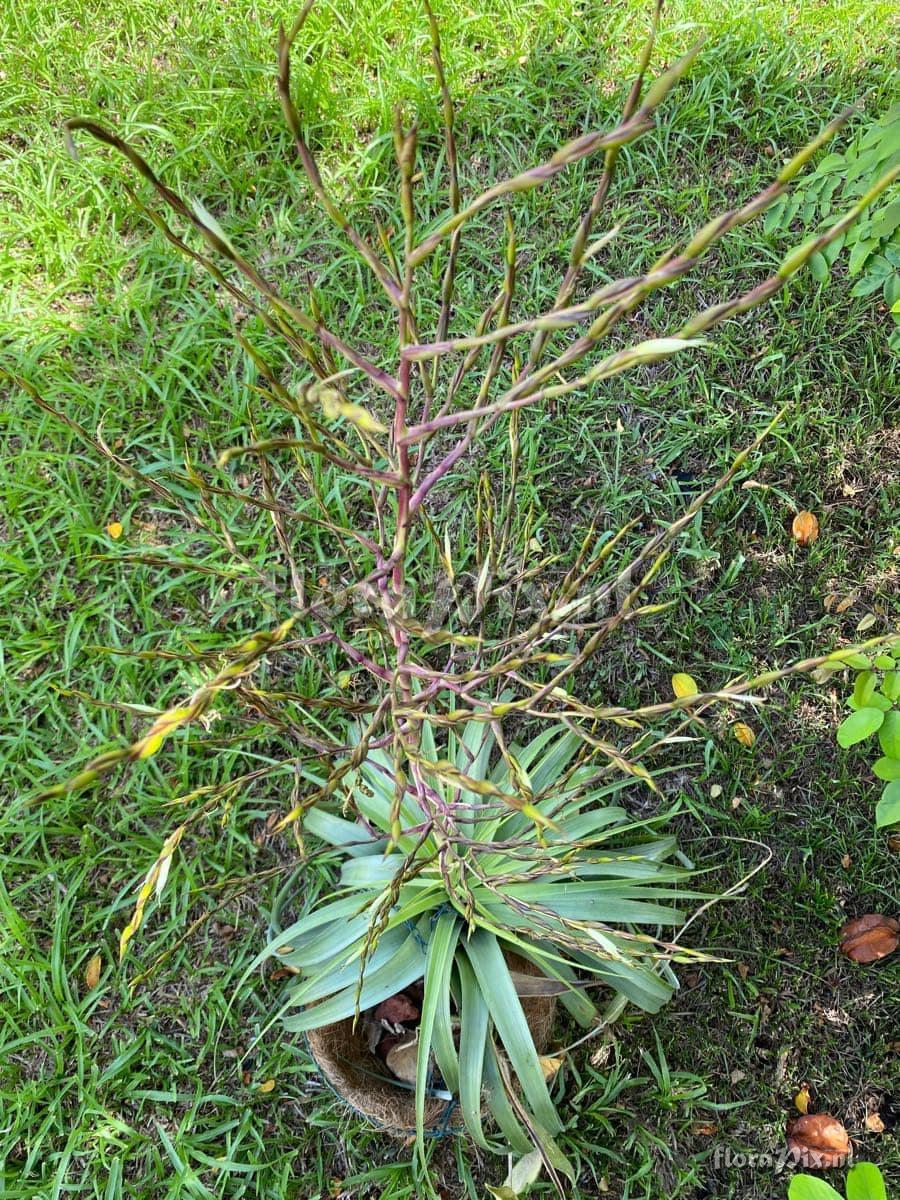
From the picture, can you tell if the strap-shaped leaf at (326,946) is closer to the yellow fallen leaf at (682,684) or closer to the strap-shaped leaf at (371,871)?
the strap-shaped leaf at (371,871)

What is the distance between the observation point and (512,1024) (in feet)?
5.21

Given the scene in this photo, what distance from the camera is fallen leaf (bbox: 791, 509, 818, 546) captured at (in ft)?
8.05

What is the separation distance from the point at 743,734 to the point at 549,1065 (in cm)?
95

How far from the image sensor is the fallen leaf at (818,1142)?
1.92 m

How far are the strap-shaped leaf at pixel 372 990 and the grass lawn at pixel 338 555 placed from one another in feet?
1.42

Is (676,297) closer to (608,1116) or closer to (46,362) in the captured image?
(46,362)

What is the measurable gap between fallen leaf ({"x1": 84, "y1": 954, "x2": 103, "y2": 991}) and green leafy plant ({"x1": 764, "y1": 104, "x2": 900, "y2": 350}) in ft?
7.86

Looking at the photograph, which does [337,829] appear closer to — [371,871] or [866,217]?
[371,871]

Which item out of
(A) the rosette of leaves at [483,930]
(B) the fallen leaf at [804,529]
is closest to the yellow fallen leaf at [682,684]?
(A) the rosette of leaves at [483,930]

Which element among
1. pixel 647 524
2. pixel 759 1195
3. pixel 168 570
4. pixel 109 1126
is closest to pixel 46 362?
pixel 168 570

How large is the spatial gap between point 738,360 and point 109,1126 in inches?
104

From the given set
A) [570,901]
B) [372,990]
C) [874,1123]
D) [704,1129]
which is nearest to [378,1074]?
[372,990]

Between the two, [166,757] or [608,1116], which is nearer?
[608,1116]

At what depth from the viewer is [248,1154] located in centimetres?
196
